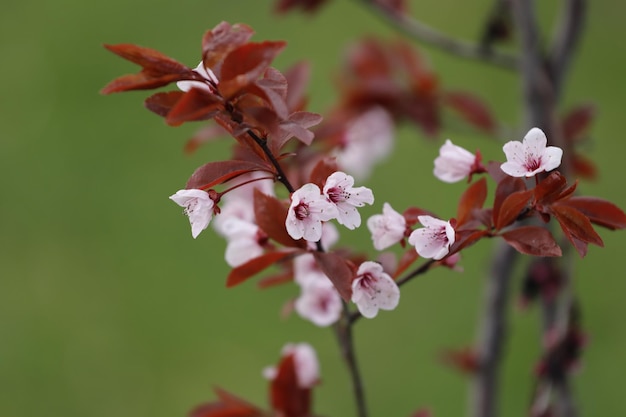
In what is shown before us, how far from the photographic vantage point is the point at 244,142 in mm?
688

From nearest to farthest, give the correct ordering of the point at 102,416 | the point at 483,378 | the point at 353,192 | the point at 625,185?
1. the point at 353,192
2. the point at 483,378
3. the point at 102,416
4. the point at 625,185

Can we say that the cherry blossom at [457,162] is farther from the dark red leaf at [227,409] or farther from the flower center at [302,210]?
the dark red leaf at [227,409]

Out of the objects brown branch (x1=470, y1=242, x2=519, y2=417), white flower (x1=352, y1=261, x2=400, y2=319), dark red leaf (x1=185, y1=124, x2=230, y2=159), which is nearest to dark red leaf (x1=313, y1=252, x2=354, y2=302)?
white flower (x1=352, y1=261, x2=400, y2=319)

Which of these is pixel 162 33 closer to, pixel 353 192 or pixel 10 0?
pixel 10 0

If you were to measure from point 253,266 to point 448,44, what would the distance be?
699mm

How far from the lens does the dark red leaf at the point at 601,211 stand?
728 millimetres

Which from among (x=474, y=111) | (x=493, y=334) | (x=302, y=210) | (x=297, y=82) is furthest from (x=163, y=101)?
(x=474, y=111)

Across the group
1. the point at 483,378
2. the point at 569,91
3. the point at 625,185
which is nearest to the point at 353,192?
the point at 483,378

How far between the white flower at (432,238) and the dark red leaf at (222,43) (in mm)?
200

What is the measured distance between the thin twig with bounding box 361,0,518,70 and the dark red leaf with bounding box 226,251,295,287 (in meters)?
0.67

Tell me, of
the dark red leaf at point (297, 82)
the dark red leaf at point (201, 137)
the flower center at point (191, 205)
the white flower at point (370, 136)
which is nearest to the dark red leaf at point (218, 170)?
the flower center at point (191, 205)

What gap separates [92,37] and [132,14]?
192 mm

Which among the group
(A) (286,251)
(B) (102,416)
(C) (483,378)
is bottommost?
(B) (102,416)

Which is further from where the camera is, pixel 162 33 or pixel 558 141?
pixel 162 33
